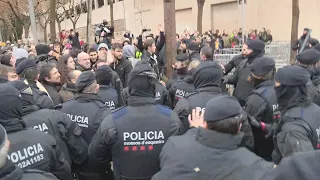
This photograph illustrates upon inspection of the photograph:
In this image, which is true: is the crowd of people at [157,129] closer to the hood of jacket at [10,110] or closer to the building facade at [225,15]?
the hood of jacket at [10,110]

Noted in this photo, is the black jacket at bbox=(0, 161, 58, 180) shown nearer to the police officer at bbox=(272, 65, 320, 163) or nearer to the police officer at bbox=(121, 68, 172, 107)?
the police officer at bbox=(272, 65, 320, 163)

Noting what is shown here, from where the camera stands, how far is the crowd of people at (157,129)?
2.40m

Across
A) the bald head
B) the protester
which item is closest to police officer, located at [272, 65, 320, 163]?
the protester

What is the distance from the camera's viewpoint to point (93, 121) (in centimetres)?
409

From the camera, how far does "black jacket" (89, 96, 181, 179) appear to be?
11.1 ft

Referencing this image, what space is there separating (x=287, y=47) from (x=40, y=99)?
1470 centimetres

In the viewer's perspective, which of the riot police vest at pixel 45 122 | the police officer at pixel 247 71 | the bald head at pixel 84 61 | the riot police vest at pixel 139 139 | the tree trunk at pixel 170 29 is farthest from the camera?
the tree trunk at pixel 170 29

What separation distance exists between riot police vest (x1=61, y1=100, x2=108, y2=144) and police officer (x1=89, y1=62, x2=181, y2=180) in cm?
55

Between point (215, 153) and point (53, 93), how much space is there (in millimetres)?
3665

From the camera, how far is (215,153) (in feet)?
7.93

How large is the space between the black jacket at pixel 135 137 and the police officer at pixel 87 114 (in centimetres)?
60

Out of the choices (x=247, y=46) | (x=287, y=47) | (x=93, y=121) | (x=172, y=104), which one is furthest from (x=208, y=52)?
(x=287, y=47)

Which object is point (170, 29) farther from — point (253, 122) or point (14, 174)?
point (14, 174)

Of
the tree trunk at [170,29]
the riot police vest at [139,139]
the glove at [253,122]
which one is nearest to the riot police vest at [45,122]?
the riot police vest at [139,139]
